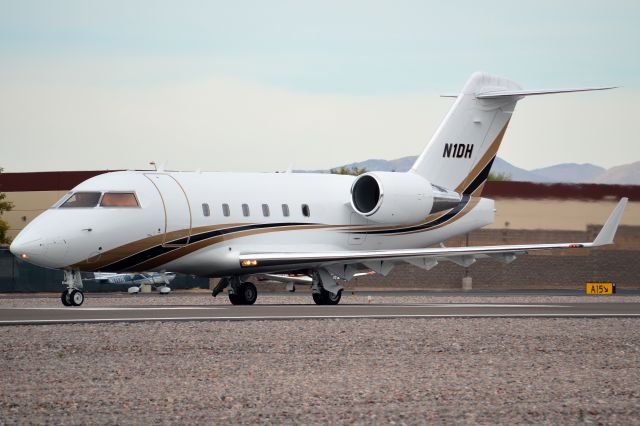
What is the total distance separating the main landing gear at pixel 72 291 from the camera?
27766 mm

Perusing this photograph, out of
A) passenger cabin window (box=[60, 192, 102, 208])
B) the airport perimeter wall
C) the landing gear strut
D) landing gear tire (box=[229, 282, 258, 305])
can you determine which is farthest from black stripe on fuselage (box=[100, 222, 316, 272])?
the airport perimeter wall

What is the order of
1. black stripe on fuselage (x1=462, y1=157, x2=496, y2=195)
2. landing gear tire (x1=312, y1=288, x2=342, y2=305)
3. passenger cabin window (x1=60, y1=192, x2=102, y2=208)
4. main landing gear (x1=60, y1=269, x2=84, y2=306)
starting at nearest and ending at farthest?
1. main landing gear (x1=60, y1=269, x2=84, y2=306)
2. passenger cabin window (x1=60, y1=192, x2=102, y2=208)
3. landing gear tire (x1=312, y1=288, x2=342, y2=305)
4. black stripe on fuselage (x1=462, y1=157, x2=496, y2=195)

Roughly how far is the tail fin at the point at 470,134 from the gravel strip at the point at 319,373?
14.0m

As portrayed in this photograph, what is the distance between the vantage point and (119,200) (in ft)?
93.9

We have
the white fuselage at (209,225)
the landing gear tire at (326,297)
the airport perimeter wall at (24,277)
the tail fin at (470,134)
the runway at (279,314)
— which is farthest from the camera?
the airport perimeter wall at (24,277)

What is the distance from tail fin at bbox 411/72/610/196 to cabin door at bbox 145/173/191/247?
27.4ft

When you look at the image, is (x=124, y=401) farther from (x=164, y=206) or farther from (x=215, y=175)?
(x=215, y=175)

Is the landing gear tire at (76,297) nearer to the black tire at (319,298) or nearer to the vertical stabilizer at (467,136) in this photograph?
the black tire at (319,298)

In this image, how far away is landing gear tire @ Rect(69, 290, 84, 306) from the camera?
1094 inches

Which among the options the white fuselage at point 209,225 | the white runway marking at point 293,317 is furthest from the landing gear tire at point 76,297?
the white runway marking at point 293,317

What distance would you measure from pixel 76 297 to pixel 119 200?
103 inches

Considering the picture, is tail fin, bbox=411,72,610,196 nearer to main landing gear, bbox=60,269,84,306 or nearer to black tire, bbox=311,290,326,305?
black tire, bbox=311,290,326,305

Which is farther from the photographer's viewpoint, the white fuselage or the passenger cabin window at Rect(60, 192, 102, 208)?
the passenger cabin window at Rect(60, 192, 102, 208)

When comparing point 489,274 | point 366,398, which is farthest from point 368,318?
point 489,274
